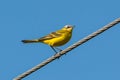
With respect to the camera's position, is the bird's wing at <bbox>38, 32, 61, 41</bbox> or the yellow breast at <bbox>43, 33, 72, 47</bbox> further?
the yellow breast at <bbox>43, 33, 72, 47</bbox>

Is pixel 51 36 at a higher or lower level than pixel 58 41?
higher

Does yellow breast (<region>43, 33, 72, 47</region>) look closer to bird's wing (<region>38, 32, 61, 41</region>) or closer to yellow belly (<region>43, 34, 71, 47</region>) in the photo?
yellow belly (<region>43, 34, 71, 47</region>)

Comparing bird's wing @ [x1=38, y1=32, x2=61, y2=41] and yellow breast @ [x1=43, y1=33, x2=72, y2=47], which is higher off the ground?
bird's wing @ [x1=38, y1=32, x2=61, y2=41]

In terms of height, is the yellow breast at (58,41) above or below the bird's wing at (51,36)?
below

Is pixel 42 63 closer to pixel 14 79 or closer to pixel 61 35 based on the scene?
pixel 14 79

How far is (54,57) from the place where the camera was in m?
8.59

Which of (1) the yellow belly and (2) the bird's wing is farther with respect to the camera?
(1) the yellow belly

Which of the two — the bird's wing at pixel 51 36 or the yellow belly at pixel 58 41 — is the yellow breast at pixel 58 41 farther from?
the bird's wing at pixel 51 36

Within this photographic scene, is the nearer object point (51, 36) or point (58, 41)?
point (58, 41)

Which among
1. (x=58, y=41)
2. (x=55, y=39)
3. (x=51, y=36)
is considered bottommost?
(x=58, y=41)

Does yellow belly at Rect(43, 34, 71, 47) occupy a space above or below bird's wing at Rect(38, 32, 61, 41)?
below

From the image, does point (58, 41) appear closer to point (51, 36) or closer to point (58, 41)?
point (58, 41)

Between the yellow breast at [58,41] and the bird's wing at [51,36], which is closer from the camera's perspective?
the bird's wing at [51,36]

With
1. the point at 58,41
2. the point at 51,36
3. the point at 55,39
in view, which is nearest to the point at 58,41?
the point at 58,41
